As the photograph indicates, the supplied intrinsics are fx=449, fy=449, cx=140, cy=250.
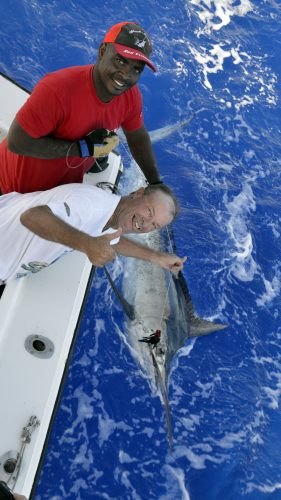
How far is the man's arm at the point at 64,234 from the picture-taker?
1785 millimetres

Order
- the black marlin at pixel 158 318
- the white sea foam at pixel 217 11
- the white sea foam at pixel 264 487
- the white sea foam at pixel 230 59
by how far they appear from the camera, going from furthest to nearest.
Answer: the white sea foam at pixel 217 11, the white sea foam at pixel 230 59, the white sea foam at pixel 264 487, the black marlin at pixel 158 318

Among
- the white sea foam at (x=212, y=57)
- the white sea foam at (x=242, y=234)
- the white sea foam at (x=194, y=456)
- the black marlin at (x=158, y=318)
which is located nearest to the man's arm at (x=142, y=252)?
the black marlin at (x=158, y=318)

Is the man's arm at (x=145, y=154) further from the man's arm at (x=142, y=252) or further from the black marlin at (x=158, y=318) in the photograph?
the black marlin at (x=158, y=318)

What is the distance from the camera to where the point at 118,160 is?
353cm

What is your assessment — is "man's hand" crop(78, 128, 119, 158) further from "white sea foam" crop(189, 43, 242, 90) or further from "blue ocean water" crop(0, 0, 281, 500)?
"white sea foam" crop(189, 43, 242, 90)

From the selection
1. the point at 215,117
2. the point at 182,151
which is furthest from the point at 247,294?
the point at 215,117

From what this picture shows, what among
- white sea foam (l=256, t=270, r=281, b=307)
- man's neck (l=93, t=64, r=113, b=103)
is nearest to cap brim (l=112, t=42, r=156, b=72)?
man's neck (l=93, t=64, r=113, b=103)

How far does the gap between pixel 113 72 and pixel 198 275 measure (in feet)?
9.57

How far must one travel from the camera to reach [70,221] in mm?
1897

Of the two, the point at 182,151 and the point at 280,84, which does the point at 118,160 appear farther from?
the point at 280,84

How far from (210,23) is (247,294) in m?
5.60

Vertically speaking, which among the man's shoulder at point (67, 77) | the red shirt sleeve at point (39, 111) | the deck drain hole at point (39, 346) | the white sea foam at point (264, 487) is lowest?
the white sea foam at point (264, 487)

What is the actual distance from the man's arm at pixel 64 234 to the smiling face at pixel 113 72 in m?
0.69

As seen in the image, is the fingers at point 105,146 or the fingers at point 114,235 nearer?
the fingers at point 114,235
